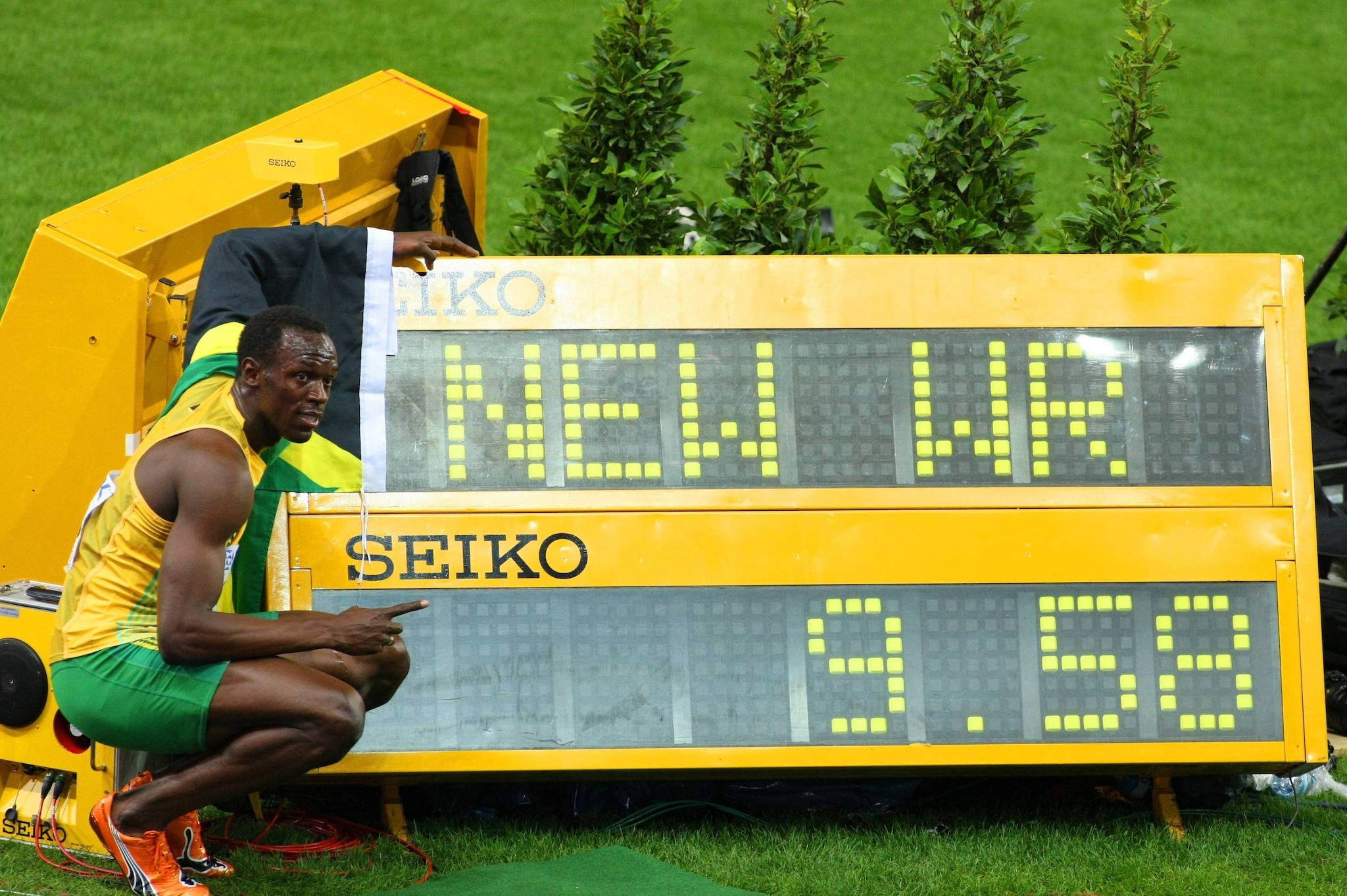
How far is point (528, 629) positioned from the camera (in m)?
4.10

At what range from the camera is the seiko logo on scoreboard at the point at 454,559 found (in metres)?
4.07

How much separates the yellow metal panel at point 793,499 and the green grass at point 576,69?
259 inches

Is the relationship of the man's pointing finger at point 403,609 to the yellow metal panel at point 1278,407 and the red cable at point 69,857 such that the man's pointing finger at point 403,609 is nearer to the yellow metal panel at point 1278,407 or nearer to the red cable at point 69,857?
the red cable at point 69,857

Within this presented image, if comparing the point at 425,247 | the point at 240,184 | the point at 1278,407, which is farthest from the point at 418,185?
the point at 1278,407

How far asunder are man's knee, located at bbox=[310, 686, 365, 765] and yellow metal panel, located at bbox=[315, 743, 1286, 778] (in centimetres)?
56

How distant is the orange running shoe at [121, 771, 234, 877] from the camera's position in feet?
12.5

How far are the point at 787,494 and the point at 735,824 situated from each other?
1034 millimetres

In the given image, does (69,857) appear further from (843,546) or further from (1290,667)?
(1290,667)

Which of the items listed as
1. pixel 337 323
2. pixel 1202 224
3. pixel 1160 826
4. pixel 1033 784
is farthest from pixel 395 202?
pixel 1202 224

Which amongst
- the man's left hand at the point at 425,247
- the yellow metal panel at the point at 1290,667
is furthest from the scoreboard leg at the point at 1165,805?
the man's left hand at the point at 425,247

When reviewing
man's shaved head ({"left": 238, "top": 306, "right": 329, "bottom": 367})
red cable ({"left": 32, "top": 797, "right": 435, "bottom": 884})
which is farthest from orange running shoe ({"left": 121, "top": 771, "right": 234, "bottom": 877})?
man's shaved head ({"left": 238, "top": 306, "right": 329, "bottom": 367})

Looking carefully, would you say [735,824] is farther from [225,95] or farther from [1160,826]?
[225,95]

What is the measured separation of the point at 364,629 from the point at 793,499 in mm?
1322

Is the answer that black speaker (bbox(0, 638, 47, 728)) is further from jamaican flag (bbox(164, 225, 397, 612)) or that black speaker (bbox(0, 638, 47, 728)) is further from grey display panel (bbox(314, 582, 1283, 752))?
grey display panel (bbox(314, 582, 1283, 752))
